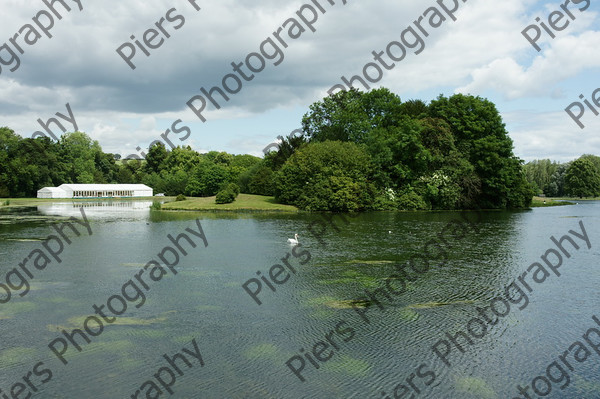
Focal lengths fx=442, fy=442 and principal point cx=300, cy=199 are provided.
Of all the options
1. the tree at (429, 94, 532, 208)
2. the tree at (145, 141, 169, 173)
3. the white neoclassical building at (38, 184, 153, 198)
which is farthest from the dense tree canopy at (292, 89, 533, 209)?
the tree at (145, 141, 169, 173)

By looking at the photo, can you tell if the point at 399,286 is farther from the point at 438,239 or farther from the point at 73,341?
the point at 438,239

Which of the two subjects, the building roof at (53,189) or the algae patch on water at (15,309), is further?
the building roof at (53,189)

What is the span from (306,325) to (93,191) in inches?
4028

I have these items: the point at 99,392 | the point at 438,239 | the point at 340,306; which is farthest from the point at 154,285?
the point at 438,239

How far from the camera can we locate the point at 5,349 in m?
11.0

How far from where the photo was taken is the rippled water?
947 centimetres

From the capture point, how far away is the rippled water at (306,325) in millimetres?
9469

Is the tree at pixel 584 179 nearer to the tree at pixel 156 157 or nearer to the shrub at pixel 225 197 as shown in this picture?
the shrub at pixel 225 197

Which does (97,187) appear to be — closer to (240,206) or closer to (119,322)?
(240,206)

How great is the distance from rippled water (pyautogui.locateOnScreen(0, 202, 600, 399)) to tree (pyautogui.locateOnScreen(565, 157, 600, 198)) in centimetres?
10249

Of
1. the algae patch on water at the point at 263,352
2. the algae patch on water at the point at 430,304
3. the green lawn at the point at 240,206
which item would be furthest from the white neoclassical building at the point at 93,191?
the algae patch on water at the point at 263,352

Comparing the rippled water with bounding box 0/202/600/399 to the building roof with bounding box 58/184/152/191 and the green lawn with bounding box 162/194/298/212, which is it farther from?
the building roof with bounding box 58/184/152/191

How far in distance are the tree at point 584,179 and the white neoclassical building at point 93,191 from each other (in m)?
108

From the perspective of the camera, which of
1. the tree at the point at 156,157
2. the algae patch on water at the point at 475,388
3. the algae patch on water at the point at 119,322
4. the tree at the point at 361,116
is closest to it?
the algae patch on water at the point at 475,388
